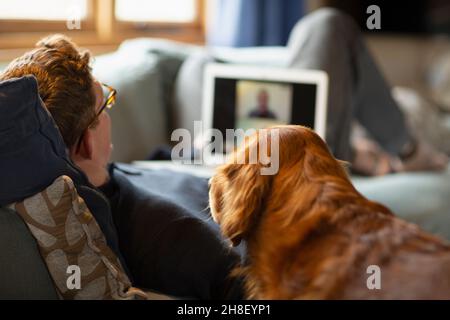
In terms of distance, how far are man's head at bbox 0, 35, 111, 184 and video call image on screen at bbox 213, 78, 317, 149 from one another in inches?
36.7

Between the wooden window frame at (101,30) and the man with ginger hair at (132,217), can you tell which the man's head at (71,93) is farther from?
the wooden window frame at (101,30)

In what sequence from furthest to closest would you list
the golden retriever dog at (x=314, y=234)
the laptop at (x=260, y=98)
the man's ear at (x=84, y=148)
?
the laptop at (x=260, y=98) < the man's ear at (x=84, y=148) < the golden retriever dog at (x=314, y=234)

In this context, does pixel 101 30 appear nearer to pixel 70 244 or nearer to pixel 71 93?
pixel 71 93

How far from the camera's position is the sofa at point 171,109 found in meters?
2.34

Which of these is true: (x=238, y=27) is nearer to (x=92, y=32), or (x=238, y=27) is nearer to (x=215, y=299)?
A: (x=92, y=32)

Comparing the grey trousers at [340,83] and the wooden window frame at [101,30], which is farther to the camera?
the wooden window frame at [101,30]

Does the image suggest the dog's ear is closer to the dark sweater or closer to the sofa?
the dark sweater

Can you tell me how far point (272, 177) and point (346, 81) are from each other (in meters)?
1.52

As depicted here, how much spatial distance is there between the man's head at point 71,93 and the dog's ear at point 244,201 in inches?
14.9

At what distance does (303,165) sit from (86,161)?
0.53 meters

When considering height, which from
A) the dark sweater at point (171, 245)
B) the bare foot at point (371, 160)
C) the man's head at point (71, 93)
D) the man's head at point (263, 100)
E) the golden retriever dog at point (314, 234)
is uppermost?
the man's head at point (71, 93)

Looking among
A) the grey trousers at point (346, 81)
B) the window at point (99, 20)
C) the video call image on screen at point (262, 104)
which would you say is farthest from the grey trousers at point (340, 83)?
the window at point (99, 20)

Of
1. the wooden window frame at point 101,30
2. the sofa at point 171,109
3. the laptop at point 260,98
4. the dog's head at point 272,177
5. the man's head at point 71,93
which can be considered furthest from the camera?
the wooden window frame at point 101,30

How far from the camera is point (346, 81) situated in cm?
251
